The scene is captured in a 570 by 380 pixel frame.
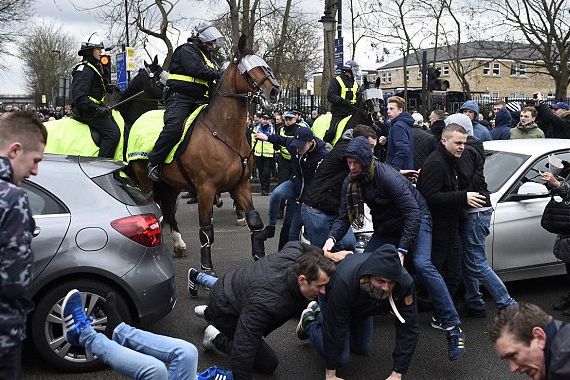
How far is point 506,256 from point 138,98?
5.17m

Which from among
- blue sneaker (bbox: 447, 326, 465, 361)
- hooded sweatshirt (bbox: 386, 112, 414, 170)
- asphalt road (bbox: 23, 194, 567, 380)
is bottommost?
asphalt road (bbox: 23, 194, 567, 380)

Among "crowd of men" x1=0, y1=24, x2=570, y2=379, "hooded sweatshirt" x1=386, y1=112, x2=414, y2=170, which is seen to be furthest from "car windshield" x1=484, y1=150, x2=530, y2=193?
"hooded sweatshirt" x1=386, y1=112, x2=414, y2=170

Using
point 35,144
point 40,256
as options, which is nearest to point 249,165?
point 40,256

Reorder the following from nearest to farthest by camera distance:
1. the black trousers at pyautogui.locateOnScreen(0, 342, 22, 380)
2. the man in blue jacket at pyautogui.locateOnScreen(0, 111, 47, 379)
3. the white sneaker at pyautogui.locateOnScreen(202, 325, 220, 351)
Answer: the man in blue jacket at pyautogui.locateOnScreen(0, 111, 47, 379) < the black trousers at pyautogui.locateOnScreen(0, 342, 22, 380) < the white sneaker at pyautogui.locateOnScreen(202, 325, 220, 351)

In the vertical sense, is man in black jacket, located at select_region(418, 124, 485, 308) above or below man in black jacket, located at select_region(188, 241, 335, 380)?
above

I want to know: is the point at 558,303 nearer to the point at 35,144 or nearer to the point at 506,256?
the point at 506,256

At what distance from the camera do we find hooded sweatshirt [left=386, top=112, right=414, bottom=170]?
297 inches

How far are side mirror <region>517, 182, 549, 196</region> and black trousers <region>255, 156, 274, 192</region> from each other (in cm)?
882

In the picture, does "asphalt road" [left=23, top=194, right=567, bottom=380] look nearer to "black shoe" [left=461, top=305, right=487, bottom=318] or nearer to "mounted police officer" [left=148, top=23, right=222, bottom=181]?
"black shoe" [left=461, top=305, right=487, bottom=318]

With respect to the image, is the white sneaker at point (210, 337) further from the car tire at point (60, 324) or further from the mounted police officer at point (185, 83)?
the mounted police officer at point (185, 83)

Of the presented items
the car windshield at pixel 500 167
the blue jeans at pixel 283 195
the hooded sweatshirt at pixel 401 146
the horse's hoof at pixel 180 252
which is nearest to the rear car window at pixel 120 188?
the blue jeans at pixel 283 195

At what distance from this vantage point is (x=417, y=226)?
507 cm

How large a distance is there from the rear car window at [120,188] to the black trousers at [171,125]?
1.78m

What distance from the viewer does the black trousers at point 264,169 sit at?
14758 millimetres
